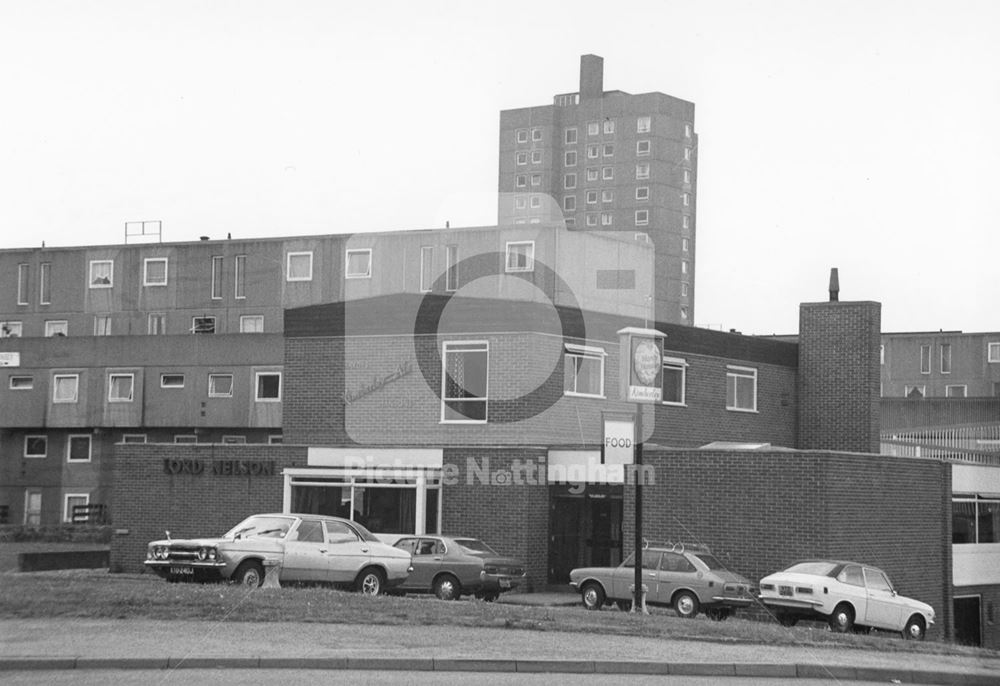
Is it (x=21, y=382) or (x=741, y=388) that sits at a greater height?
(x=21, y=382)

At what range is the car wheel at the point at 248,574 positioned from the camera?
26938mm

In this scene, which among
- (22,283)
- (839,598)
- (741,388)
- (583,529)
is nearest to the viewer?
(839,598)

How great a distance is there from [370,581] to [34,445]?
43.3 meters

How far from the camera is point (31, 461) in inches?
2618

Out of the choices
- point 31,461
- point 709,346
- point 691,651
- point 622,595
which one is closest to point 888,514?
point 622,595

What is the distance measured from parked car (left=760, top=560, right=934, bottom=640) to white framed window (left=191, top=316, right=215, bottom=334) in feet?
163

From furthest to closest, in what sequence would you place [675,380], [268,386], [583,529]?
[268,386]
[675,380]
[583,529]

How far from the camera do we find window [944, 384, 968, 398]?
298ft

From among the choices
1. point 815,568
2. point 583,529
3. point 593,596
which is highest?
point 583,529

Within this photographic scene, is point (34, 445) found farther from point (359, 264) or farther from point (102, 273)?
point (359, 264)

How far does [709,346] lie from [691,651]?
25.1 m

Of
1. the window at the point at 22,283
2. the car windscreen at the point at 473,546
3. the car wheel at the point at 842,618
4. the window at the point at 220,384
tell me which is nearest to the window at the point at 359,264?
the window at the point at 220,384

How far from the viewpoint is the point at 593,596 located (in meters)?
28.8

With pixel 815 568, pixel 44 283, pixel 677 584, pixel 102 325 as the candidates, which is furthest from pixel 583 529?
pixel 44 283
